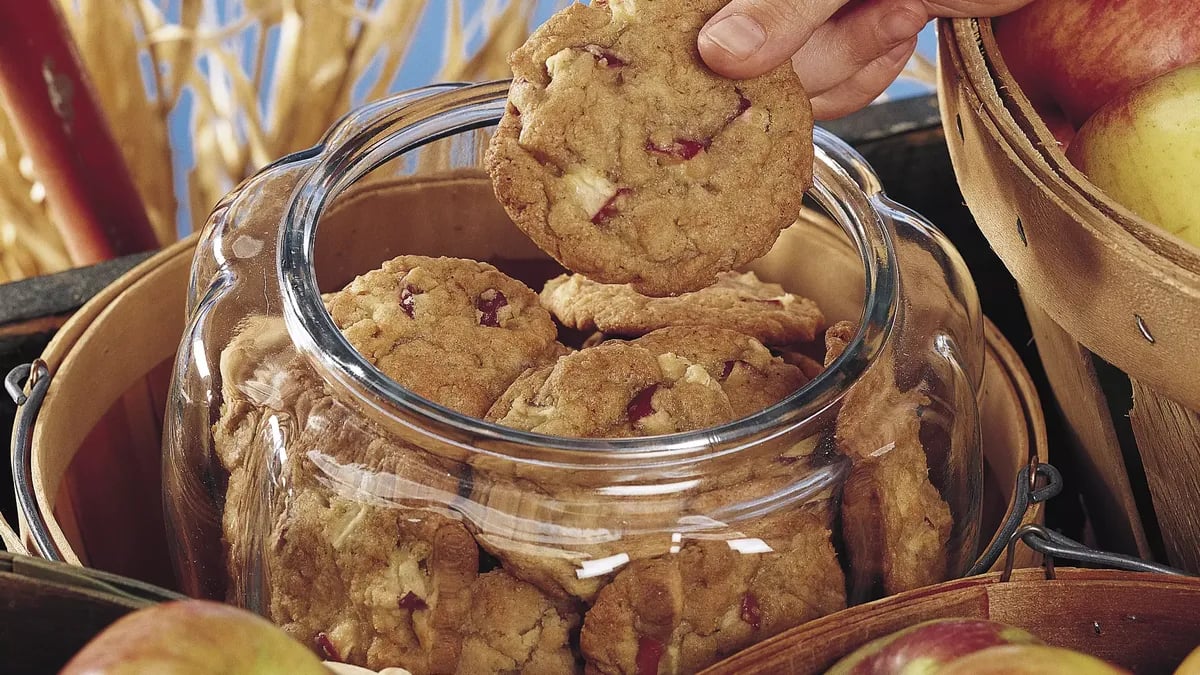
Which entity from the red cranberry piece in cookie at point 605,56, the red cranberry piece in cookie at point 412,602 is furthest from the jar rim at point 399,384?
the red cranberry piece in cookie at point 605,56

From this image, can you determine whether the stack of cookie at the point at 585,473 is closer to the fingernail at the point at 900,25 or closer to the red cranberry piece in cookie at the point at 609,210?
the red cranberry piece in cookie at the point at 609,210

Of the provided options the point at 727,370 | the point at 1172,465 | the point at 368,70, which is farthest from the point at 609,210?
the point at 368,70

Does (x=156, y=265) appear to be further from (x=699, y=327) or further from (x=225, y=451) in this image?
(x=699, y=327)

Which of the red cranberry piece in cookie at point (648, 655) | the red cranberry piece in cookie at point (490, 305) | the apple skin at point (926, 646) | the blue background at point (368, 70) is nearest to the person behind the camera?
the apple skin at point (926, 646)

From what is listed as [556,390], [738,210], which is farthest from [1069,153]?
[556,390]

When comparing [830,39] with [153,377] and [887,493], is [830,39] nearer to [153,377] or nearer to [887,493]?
[887,493]

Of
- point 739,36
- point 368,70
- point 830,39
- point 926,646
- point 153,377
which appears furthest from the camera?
point 368,70
